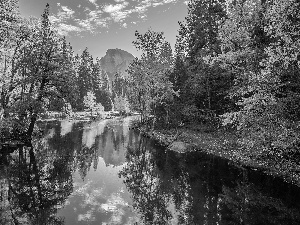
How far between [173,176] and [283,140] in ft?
24.3

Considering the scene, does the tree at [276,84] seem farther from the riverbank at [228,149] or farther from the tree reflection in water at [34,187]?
the tree reflection in water at [34,187]

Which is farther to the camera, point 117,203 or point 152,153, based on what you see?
point 152,153

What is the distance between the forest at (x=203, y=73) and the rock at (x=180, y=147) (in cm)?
501

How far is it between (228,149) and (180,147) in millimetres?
5023

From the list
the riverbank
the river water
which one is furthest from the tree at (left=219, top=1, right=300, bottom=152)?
the river water

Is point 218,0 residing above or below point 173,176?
above

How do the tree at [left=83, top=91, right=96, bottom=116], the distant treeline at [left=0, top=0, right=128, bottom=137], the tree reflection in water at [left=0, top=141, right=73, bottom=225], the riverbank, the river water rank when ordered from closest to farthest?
the tree reflection in water at [left=0, top=141, right=73, bottom=225] < the river water < the riverbank < the distant treeline at [left=0, top=0, right=128, bottom=137] < the tree at [left=83, top=91, right=96, bottom=116]

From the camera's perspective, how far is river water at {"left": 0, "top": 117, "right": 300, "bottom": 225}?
35.4 ft

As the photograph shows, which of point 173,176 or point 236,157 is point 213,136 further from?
point 173,176

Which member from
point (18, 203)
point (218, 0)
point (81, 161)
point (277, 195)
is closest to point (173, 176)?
point (277, 195)

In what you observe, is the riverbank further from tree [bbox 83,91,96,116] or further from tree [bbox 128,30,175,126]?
tree [bbox 83,91,96,116]

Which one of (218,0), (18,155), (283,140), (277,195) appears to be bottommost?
(277,195)

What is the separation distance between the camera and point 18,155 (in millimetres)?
20406

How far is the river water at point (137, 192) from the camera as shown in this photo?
35.4ft
